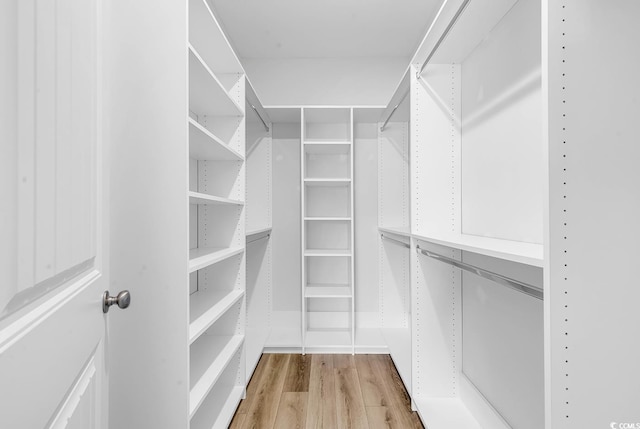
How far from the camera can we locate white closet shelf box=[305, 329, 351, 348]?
2.66 meters

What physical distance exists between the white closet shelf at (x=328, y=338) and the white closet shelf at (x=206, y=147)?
62.6 inches

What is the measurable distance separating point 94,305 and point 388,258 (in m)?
2.56

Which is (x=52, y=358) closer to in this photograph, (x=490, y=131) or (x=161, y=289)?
(x=161, y=289)

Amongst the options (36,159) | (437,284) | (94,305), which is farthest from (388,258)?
(36,159)

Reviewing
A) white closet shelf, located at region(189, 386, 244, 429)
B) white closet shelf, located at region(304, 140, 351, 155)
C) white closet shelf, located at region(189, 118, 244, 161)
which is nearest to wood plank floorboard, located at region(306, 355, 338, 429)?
white closet shelf, located at region(189, 386, 244, 429)

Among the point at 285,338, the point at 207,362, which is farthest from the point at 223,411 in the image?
the point at 285,338

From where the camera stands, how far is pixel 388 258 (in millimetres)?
3045

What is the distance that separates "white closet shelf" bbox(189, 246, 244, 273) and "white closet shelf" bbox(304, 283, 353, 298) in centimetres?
90

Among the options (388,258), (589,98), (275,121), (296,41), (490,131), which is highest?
(296,41)

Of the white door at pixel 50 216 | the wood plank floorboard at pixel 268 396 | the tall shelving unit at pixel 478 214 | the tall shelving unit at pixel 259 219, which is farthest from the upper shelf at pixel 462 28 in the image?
the wood plank floorboard at pixel 268 396

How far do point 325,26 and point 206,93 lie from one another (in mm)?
1351

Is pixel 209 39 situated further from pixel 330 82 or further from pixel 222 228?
pixel 330 82

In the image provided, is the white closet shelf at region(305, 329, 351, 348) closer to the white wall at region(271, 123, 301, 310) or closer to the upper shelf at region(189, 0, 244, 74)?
the white wall at region(271, 123, 301, 310)

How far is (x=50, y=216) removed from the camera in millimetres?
559
